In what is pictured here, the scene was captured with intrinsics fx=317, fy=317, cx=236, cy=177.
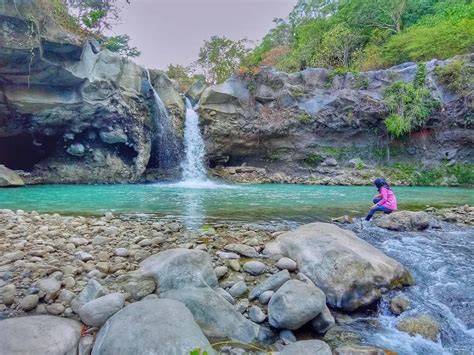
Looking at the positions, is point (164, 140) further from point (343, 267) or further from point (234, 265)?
point (343, 267)

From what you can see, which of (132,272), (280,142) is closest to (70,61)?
(280,142)

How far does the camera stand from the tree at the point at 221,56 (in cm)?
2030

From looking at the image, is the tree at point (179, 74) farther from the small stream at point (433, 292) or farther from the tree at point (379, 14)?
the small stream at point (433, 292)

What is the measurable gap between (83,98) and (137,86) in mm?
2529

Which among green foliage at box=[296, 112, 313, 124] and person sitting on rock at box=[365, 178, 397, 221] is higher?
green foliage at box=[296, 112, 313, 124]

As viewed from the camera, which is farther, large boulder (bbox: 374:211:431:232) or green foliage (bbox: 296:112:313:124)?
green foliage (bbox: 296:112:313:124)

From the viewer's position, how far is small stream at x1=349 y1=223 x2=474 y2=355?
92.9 inches

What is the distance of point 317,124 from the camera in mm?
17516

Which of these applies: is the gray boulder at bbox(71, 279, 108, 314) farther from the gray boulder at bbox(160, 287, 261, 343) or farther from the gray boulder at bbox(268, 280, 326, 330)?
the gray boulder at bbox(268, 280, 326, 330)

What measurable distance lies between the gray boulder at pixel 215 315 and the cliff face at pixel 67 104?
38.4 feet

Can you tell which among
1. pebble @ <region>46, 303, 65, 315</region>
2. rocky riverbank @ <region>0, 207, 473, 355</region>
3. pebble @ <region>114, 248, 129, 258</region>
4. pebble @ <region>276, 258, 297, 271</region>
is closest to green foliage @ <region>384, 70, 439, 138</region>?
rocky riverbank @ <region>0, 207, 473, 355</region>

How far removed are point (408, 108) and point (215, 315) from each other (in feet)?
57.4

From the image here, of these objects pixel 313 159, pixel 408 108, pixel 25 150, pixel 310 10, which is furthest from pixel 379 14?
pixel 25 150

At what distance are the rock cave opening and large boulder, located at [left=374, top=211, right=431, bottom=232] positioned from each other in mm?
14100
